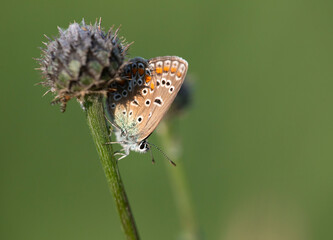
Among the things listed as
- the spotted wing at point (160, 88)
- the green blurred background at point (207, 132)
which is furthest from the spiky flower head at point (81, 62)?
the green blurred background at point (207, 132)

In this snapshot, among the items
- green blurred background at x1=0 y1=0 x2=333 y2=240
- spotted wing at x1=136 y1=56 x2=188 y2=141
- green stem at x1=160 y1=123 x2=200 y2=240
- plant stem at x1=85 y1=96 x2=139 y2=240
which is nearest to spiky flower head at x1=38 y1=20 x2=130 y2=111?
plant stem at x1=85 y1=96 x2=139 y2=240

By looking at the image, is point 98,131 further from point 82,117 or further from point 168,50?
point 168,50

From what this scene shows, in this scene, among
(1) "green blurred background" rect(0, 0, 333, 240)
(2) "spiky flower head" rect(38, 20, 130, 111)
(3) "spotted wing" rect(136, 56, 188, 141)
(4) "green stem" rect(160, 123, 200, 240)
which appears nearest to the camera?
(2) "spiky flower head" rect(38, 20, 130, 111)

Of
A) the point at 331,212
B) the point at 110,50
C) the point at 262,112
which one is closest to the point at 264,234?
the point at 331,212

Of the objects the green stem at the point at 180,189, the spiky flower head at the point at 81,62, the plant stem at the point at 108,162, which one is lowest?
the green stem at the point at 180,189

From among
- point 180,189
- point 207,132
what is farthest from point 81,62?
point 207,132

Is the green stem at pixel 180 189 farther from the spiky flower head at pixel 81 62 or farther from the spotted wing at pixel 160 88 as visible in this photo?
the spiky flower head at pixel 81 62

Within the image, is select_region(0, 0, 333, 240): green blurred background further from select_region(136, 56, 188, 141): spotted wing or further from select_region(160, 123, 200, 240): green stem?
select_region(136, 56, 188, 141): spotted wing
